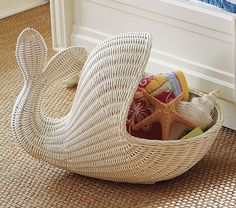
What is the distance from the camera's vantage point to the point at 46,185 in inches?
58.8

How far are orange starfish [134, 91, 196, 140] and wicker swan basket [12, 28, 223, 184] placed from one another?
0.08m

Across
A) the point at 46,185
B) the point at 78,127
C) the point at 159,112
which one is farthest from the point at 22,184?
the point at 159,112

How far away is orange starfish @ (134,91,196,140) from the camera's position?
1.46 meters

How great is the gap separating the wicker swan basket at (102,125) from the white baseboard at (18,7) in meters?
1.03

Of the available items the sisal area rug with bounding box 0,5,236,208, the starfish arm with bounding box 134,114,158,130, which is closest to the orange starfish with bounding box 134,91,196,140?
the starfish arm with bounding box 134,114,158,130

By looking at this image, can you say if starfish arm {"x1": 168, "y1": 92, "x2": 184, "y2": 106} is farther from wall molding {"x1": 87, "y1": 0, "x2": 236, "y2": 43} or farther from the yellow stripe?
wall molding {"x1": 87, "y1": 0, "x2": 236, "y2": 43}

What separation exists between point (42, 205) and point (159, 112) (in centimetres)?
36

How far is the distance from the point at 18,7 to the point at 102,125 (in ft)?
4.33

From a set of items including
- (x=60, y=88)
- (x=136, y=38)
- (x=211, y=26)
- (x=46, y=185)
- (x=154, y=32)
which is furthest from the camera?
(x=60, y=88)

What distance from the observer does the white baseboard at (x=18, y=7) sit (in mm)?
2523

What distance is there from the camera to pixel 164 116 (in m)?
1.46

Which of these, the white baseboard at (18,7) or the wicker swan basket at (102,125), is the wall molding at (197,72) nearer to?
the wicker swan basket at (102,125)

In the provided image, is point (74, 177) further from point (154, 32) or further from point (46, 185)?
point (154, 32)

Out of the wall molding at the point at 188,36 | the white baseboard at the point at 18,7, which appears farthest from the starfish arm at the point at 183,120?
the white baseboard at the point at 18,7
